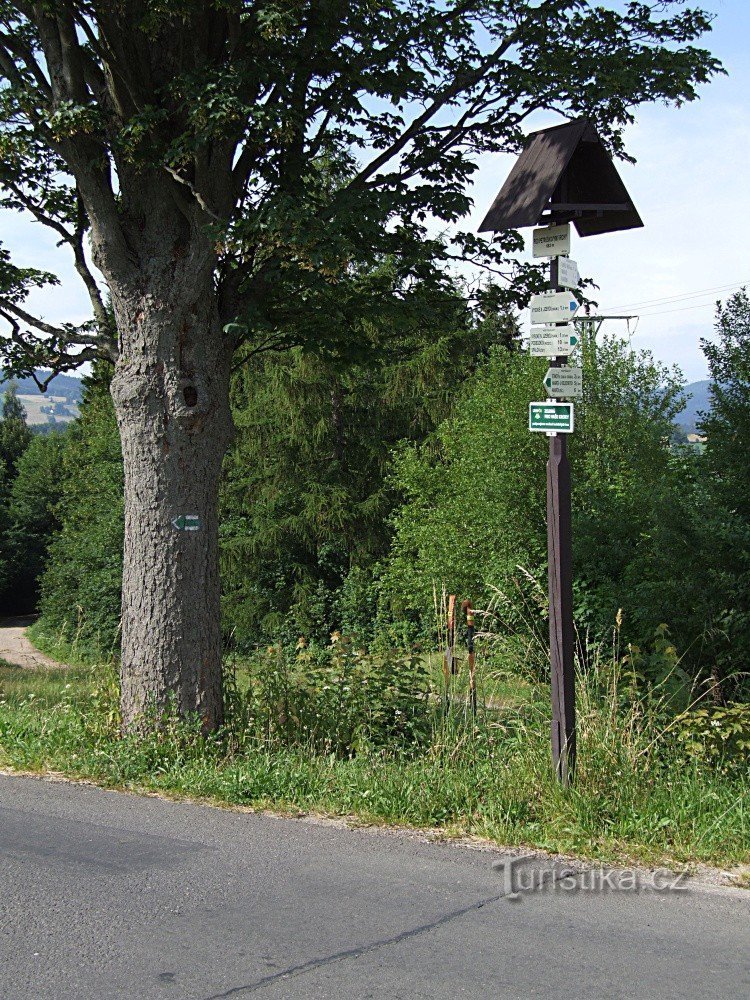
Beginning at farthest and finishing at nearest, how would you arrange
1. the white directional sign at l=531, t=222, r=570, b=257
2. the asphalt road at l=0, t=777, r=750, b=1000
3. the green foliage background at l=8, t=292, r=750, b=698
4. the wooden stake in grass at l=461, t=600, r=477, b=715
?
the green foliage background at l=8, t=292, r=750, b=698
the wooden stake in grass at l=461, t=600, r=477, b=715
the white directional sign at l=531, t=222, r=570, b=257
the asphalt road at l=0, t=777, r=750, b=1000

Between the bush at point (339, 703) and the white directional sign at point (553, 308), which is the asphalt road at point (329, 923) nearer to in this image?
the bush at point (339, 703)

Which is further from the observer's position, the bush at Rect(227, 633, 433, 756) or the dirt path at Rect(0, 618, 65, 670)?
the dirt path at Rect(0, 618, 65, 670)

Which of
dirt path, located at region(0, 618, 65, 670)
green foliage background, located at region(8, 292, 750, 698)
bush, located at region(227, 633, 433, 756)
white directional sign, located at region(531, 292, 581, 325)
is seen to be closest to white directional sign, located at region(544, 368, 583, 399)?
white directional sign, located at region(531, 292, 581, 325)

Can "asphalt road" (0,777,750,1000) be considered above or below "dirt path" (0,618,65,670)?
above

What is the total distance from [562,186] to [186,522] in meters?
3.88

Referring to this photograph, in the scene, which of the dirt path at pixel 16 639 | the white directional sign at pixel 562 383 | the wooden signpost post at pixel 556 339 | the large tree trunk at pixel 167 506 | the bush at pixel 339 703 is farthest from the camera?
the dirt path at pixel 16 639

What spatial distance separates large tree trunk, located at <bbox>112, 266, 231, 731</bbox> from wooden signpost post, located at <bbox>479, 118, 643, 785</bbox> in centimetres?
278

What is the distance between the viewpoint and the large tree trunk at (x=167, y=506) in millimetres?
8164

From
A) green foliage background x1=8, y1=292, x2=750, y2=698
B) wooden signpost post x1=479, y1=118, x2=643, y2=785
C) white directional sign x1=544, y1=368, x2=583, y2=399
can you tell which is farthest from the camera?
green foliage background x1=8, y1=292, x2=750, y2=698

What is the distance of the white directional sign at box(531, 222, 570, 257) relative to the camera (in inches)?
265

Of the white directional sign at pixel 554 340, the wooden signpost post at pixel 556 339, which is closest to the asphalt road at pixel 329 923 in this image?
the wooden signpost post at pixel 556 339

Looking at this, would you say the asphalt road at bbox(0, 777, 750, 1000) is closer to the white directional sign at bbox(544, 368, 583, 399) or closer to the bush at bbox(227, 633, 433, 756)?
the bush at bbox(227, 633, 433, 756)

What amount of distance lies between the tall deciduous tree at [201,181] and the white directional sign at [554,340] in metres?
1.92

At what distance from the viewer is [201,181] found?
8.30 meters
